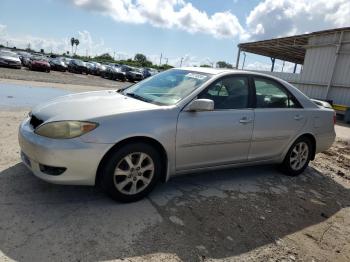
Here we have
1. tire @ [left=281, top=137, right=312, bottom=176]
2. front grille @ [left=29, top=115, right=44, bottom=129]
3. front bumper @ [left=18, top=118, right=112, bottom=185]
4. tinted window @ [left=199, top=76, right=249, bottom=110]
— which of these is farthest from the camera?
tire @ [left=281, top=137, right=312, bottom=176]

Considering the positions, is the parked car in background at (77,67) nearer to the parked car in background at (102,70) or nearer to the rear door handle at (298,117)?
the parked car in background at (102,70)

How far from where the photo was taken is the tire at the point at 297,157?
5344mm

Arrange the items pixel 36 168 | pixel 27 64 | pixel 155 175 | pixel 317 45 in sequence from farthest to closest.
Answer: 1. pixel 27 64
2. pixel 317 45
3. pixel 155 175
4. pixel 36 168

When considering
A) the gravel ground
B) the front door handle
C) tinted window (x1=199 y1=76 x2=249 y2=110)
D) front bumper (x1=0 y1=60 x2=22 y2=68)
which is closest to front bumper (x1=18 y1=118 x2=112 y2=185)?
tinted window (x1=199 y1=76 x2=249 y2=110)

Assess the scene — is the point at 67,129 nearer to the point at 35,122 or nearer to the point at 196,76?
the point at 35,122

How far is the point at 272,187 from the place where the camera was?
16.0 ft

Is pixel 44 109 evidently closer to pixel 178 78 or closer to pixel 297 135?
pixel 178 78

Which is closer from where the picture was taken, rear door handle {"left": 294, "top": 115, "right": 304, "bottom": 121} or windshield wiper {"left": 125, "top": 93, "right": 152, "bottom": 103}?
windshield wiper {"left": 125, "top": 93, "right": 152, "bottom": 103}

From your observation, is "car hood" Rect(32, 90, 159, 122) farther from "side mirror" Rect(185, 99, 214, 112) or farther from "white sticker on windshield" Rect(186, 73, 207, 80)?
"white sticker on windshield" Rect(186, 73, 207, 80)

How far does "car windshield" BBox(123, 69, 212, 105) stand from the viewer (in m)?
4.14

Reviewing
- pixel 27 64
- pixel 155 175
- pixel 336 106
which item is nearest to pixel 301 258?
pixel 155 175

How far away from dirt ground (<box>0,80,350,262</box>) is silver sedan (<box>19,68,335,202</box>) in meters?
0.32

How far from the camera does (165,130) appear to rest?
148 inches

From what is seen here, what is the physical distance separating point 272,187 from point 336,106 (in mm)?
14220
